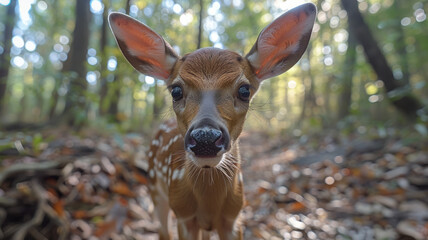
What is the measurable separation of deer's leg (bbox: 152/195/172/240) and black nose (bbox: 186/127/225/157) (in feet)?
5.53

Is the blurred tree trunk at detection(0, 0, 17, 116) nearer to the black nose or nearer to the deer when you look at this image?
the deer

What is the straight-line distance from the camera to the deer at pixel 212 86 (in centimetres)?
183

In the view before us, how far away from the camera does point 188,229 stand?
2168mm

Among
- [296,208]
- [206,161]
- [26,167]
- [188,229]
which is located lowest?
[296,208]

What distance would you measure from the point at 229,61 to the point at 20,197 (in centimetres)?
231

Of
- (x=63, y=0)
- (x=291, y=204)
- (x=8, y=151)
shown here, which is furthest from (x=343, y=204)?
(x=63, y=0)

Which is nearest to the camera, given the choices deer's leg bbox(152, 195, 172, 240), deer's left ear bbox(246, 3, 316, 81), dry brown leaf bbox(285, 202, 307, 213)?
deer's left ear bbox(246, 3, 316, 81)

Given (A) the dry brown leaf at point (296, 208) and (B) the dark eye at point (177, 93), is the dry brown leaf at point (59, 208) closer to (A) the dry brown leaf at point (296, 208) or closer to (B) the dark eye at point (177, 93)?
(B) the dark eye at point (177, 93)

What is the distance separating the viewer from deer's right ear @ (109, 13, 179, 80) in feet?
6.84

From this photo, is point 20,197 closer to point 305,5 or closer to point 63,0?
point 305,5

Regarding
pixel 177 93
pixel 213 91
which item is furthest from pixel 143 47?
pixel 213 91

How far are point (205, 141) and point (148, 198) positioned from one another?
8.98 ft

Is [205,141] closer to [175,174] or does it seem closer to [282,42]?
[175,174]

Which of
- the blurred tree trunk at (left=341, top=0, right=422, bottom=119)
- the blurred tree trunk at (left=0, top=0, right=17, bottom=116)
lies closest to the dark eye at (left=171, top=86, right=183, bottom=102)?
the blurred tree trunk at (left=341, top=0, right=422, bottom=119)
